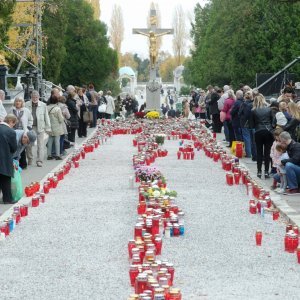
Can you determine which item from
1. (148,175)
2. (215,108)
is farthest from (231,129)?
(148,175)

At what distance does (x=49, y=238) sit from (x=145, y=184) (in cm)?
442

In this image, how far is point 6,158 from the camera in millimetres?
16250

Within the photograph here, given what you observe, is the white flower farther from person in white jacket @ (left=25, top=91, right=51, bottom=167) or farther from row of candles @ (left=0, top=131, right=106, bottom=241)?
person in white jacket @ (left=25, top=91, right=51, bottom=167)

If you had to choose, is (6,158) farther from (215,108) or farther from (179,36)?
(179,36)

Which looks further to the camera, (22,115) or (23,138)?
(22,115)

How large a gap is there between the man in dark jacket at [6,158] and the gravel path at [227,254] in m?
2.76

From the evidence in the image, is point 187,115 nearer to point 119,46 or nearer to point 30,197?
point 30,197

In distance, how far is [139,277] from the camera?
30.9 feet

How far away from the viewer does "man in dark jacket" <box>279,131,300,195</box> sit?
1728 cm

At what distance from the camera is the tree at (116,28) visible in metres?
158

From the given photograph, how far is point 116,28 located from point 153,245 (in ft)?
487

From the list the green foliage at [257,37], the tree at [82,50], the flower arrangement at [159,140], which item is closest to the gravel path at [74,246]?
the flower arrangement at [159,140]

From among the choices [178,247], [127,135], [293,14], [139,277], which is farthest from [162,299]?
[293,14]

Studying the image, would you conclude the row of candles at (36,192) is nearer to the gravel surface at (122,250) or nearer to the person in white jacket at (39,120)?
the gravel surface at (122,250)
